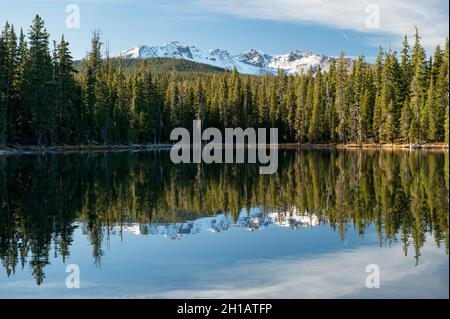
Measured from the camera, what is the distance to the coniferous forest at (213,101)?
77.4 m

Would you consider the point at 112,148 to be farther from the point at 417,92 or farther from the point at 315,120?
the point at 417,92

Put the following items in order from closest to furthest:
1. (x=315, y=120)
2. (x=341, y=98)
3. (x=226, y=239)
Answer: (x=226, y=239) < (x=341, y=98) < (x=315, y=120)

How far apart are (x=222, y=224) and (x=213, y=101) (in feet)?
383

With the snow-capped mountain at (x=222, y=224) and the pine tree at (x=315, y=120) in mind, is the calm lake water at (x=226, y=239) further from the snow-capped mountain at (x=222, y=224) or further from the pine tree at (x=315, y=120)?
the pine tree at (x=315, y=120)

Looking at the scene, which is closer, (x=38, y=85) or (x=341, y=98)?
(x=38, y=85)

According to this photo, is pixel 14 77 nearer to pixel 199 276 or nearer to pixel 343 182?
pixel 343 182

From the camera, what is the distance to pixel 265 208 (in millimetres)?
26812

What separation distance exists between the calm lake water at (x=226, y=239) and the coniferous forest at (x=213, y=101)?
147ft

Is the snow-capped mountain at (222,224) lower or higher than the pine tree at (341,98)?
A: lower

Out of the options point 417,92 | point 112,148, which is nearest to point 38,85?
point 112,148

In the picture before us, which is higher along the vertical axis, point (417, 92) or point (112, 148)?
point (417, 92)

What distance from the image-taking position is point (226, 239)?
781 inches

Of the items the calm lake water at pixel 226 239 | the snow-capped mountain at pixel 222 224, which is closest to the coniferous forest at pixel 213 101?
the calm lake water at pixel 226 239

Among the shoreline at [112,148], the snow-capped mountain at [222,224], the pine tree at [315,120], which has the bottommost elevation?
the snow-capped mountain at [222,224]
